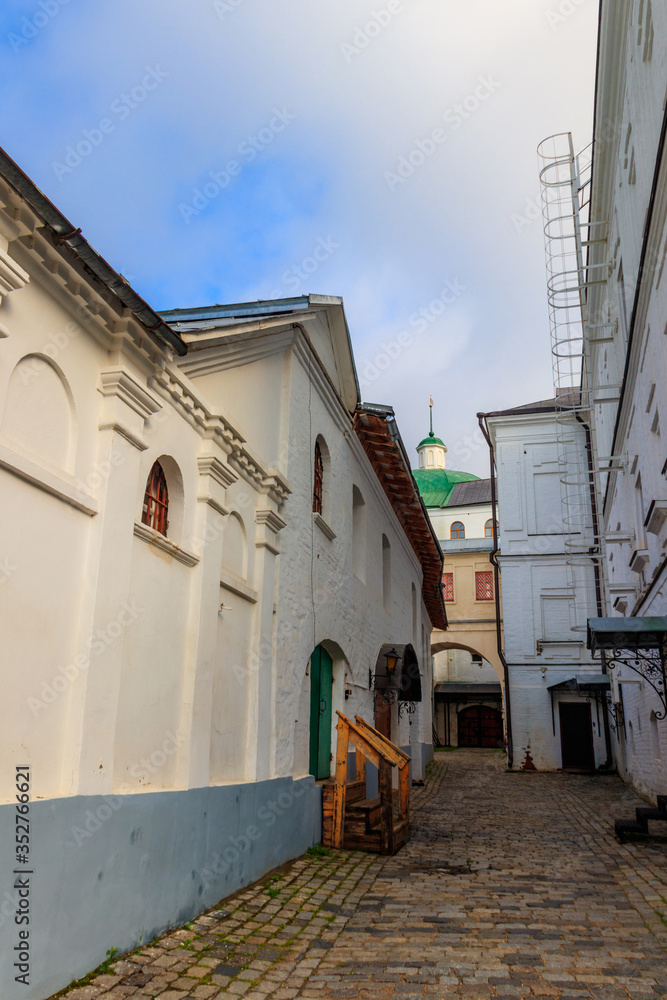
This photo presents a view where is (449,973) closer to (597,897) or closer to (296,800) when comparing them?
(597,897)

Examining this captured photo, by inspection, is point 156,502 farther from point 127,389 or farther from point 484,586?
point 484,586

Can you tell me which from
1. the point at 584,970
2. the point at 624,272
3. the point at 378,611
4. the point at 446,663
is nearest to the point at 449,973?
the point at 584,970

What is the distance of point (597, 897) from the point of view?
714 centimetres

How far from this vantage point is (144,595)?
574cm

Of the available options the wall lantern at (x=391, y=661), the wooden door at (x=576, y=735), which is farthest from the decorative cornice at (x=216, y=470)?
the wooden door at (x=576, y=735)

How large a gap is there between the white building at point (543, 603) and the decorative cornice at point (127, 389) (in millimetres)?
18618

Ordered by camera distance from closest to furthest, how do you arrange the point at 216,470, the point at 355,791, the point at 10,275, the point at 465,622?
the point at 10,275, the point at 216,470, the point at 355,791, the point at 465,622

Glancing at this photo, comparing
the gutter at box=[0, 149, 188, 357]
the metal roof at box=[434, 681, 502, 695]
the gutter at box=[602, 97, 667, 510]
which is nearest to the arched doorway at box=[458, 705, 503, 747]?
the metal roof at box=[434, 681, 502, 695]

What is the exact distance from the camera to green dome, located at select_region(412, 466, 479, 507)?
4350 cm

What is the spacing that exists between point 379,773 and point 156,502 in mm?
4814

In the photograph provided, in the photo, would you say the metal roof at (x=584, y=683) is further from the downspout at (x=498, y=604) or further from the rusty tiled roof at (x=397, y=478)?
the rusty tiled roof at (x=397, y=478)

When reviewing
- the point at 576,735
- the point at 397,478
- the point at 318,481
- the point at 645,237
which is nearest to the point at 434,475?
the point at 576,735

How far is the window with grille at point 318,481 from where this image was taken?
10812 millimetres

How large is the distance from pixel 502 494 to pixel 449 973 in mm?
22459
